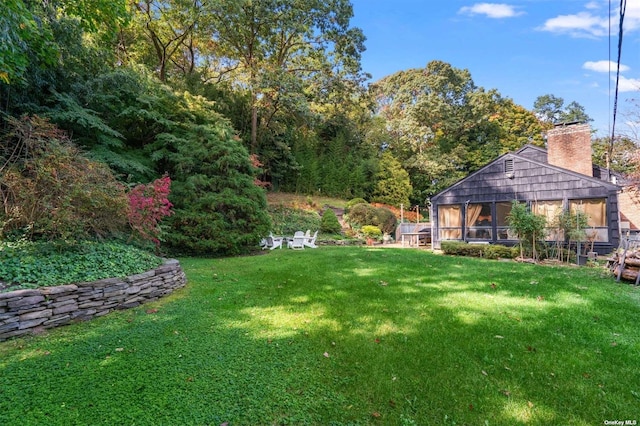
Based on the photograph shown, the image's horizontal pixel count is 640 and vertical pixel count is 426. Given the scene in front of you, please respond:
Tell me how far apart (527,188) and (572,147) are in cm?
236

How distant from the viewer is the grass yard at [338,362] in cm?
215

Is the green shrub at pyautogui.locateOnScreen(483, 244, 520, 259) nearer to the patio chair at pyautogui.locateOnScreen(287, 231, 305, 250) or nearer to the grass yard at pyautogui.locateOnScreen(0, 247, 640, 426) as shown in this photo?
the grass yard at pyautogui.locateOnScreen(0, 247, 640, 426)

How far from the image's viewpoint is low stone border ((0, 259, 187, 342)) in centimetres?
326

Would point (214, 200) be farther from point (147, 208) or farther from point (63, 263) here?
point (63, 263)

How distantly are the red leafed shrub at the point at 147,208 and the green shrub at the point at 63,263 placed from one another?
869 millimetres

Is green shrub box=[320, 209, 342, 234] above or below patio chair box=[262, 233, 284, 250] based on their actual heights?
above

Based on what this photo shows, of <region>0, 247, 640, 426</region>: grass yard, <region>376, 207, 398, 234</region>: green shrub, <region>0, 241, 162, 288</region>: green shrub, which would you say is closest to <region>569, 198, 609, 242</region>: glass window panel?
<region>0, 247, 640, 426</region>: grass yard

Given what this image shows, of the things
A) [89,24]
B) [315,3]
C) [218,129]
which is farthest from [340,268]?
[315,3]

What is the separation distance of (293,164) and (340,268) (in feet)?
46.2

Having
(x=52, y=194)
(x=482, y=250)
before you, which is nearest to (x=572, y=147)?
(x=482, y=250)

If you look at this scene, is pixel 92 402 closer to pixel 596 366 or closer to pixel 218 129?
pixel 596 366

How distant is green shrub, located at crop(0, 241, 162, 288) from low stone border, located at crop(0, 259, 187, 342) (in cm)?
15

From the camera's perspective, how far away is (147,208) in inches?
242

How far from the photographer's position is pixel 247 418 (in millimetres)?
2088
